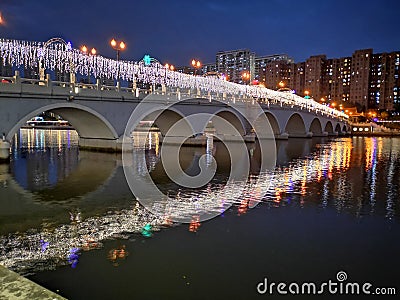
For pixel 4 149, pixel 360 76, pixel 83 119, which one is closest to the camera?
pixel 4 149

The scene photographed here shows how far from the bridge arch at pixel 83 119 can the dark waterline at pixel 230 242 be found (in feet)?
20.6

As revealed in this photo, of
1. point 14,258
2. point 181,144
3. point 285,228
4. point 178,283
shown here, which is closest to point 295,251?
point 285,228

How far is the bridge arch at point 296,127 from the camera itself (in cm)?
5905

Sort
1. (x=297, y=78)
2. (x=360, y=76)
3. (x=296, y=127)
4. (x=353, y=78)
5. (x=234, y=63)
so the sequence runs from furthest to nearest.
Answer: (x=297, y=78)
(x=353, y=78)
(x=360, y=76)
(x=234, y=63)
(x=296, y=127)

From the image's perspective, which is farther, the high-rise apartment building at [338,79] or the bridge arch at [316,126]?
the high-rise apartment building at [338,79]

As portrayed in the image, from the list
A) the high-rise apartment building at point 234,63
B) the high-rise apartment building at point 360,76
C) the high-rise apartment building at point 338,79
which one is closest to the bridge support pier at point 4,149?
the high-rise apartment building at point 234,63

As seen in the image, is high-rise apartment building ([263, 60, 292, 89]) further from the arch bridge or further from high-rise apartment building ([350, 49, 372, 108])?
the arch bridge

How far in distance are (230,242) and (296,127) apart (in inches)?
2150

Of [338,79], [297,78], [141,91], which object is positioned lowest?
[141,91]

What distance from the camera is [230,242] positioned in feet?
28.8

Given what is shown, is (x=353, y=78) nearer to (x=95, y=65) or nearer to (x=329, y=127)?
(x=329, y=127)

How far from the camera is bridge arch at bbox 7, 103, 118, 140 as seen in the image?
21984mm

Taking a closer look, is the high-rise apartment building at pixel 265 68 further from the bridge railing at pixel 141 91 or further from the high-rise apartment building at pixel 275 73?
the bridge railing at pixel 141 91

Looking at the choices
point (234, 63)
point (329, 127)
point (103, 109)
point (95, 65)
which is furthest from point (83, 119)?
point (234, 63)
